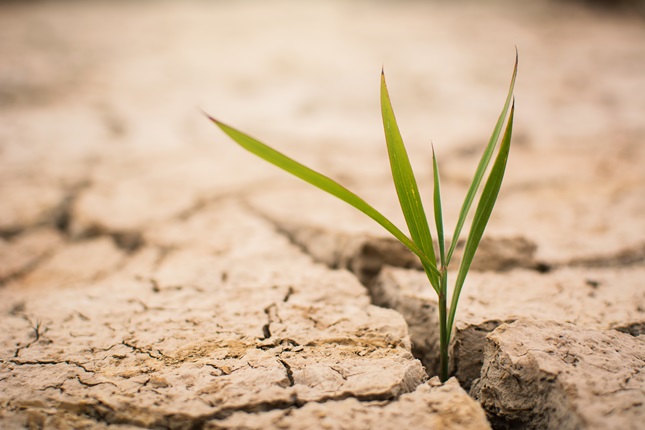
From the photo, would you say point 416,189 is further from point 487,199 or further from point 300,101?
point 300,101

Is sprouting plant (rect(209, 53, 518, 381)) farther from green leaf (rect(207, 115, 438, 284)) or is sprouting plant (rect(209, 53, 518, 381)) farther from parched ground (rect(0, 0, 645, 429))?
parched ground (rect(0, 0, 645, 429))

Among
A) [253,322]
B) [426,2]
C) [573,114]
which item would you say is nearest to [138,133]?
[253,322]

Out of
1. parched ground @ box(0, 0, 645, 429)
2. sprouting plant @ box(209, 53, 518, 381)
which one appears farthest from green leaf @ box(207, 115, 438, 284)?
parched ground @ box(0, 0, 645, 429)

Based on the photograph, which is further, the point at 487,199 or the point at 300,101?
the point at 300,101

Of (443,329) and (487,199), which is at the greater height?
(487,199)

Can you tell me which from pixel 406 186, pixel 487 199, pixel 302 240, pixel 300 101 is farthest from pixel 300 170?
pixel 300 101

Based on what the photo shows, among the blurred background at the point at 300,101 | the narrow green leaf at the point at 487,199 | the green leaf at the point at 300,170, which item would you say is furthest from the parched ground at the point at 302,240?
the green leaf at the point at 300,170

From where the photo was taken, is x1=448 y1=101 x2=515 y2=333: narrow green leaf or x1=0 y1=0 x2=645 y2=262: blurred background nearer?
x1=448 y1=101 x2=515 y2=333: narrow green leaf
